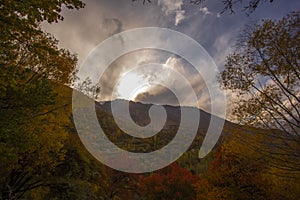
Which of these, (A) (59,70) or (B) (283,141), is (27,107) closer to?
(A) (59,70)

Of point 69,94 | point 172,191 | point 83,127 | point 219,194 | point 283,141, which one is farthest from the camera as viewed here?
point 172,191

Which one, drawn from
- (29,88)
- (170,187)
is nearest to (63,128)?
(29,88)

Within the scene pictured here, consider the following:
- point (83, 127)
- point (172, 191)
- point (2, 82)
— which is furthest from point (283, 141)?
point (172, 191)

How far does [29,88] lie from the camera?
805 centimetres

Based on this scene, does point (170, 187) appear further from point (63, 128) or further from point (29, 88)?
point (29, 88)

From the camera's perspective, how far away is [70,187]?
1609cm

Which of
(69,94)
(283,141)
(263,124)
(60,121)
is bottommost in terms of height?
(283,141)

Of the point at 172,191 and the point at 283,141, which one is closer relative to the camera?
the point at 283,141

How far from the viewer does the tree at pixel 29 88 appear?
586cm

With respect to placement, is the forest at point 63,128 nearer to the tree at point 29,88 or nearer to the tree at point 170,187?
the tree at point 29,88

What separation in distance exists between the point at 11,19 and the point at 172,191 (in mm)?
31907

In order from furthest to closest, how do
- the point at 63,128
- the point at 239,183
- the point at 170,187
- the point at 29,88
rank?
the point at 170,187
the point at 239,183
the point at 63,128
the point at 29,88

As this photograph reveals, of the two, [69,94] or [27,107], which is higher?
[69,94]

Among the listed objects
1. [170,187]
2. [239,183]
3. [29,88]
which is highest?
[29,88]
